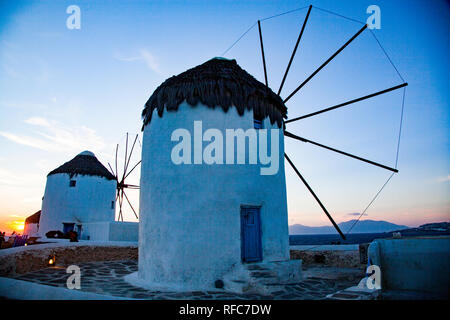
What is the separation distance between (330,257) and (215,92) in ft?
24.5

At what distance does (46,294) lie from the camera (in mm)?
5168

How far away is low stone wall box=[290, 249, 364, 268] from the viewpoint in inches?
399

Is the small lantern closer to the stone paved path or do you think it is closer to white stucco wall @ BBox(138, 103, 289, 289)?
the stone paved path

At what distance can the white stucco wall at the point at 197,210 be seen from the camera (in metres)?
7.27

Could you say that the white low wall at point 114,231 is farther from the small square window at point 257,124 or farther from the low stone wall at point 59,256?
the small square window at point 257,124

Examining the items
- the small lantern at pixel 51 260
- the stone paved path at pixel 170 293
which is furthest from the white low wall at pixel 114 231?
Answer: the stone paved path at pixel 170 293

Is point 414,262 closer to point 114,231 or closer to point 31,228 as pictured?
point 114,231

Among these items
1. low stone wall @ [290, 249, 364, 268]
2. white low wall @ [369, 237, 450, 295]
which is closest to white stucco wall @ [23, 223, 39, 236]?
low stone wall @ [290, 249, 364, 268]

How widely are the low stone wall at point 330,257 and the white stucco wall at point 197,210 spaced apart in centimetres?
312

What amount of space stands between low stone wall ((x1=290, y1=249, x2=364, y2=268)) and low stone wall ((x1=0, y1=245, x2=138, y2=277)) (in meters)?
7.61

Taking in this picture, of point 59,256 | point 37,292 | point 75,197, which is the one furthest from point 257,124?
point 75,197
